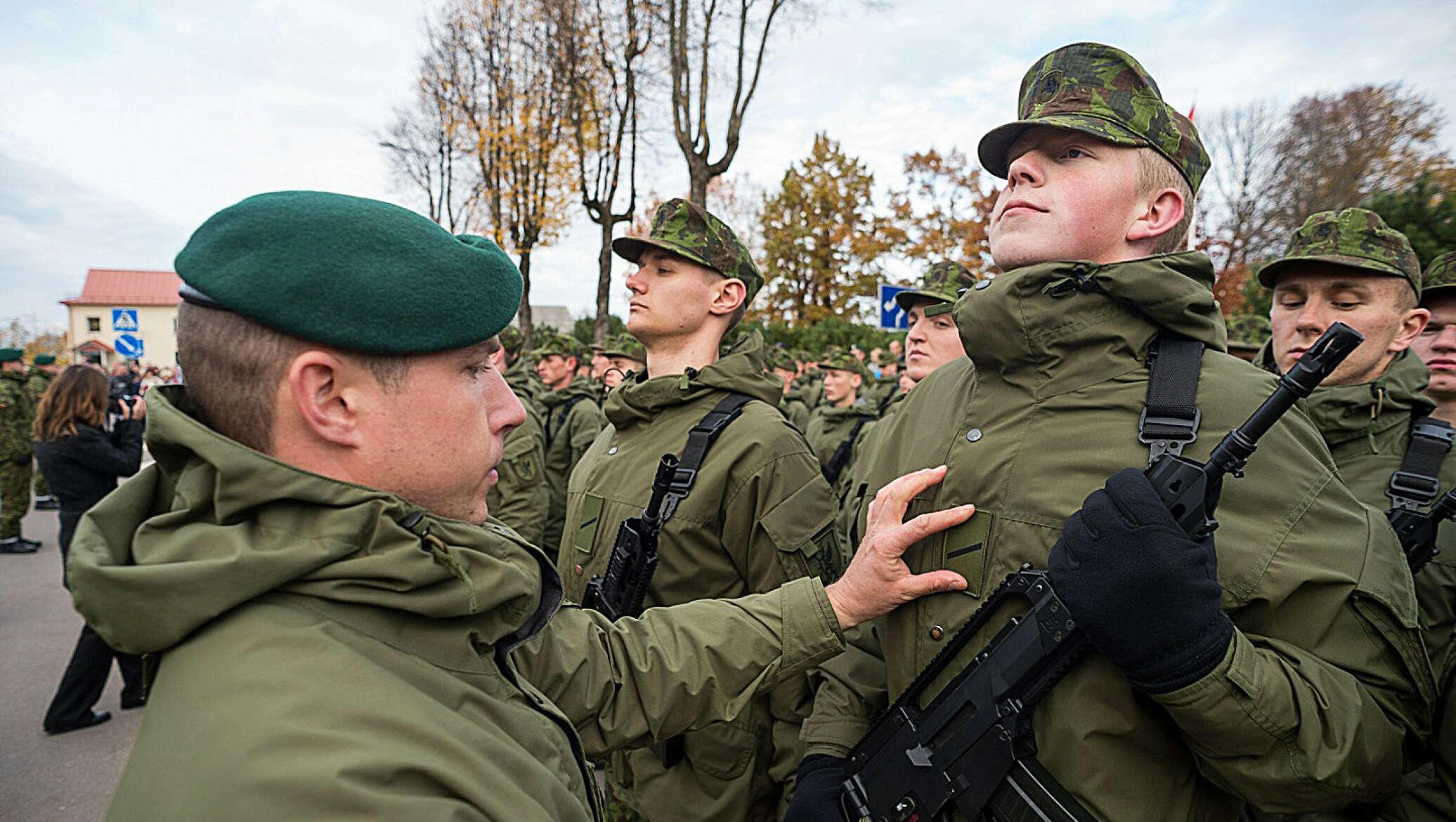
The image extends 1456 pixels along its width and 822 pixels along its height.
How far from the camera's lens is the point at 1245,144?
27.1 metres

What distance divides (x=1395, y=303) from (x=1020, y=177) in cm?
206

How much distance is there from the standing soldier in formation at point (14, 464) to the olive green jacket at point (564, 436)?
742 cm

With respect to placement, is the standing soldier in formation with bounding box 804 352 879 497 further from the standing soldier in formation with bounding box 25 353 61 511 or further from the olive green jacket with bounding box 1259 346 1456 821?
the standing soldier in formation with bounding box 25 353 61 511

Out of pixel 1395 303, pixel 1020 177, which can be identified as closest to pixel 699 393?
pixel 1020 177

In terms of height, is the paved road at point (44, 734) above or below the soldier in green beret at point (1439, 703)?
below

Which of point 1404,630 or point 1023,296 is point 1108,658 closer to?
point 1404,630

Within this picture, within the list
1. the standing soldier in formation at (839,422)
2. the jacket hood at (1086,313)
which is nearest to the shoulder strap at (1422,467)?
the jacket hood at (1086,313)

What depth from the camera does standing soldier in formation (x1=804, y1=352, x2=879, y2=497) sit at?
729 cm

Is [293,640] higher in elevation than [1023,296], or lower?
lower

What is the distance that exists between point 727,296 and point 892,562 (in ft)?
5.92

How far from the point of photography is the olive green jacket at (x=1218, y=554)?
1.46 meters

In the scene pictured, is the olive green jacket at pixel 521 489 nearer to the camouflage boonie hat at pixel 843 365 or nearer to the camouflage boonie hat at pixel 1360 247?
the camouflage boonie hat at pixel 843 365

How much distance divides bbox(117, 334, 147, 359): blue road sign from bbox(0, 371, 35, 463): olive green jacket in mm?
2475

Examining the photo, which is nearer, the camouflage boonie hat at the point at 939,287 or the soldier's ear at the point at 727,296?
the soldier's ear at the point at 727,296
